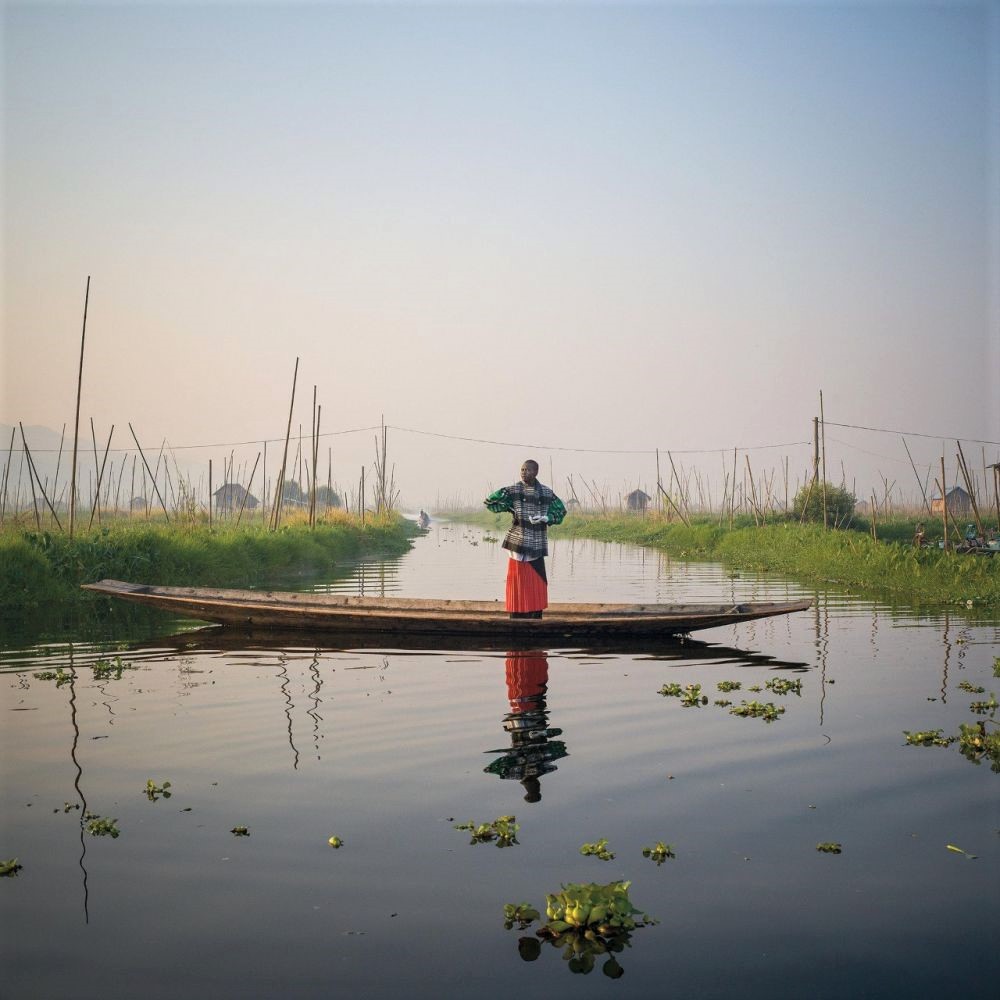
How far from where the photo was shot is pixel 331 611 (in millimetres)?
12367

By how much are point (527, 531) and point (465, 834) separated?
6.24m

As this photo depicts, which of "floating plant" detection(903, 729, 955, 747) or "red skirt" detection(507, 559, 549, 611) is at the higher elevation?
"red skirt" detection(507, 559, 549, 611)

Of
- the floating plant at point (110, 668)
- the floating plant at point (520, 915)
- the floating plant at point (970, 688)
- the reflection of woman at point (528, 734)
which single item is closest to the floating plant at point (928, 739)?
the floating plant at point (970, 688)

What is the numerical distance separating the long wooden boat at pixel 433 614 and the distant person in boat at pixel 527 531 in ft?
0.96

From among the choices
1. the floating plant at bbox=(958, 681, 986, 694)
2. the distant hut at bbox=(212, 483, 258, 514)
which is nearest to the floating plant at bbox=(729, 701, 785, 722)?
the floating plant at bbox=(958, 681, 986, 694)

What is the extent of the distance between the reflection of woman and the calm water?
36 millimetres

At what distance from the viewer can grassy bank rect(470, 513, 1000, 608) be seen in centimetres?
1661

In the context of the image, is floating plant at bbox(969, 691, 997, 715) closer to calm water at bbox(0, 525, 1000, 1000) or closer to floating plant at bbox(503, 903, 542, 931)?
calm water at bbox(0, 525, 1000, 1000)

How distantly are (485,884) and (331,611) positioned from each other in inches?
324

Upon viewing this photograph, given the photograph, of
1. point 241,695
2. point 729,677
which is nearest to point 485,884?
point 241,695

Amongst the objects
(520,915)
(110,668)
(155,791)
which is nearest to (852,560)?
(110,668)

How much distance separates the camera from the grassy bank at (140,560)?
581 inches

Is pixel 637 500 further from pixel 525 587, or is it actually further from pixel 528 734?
pixel 528 734

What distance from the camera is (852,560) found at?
20.8 m
